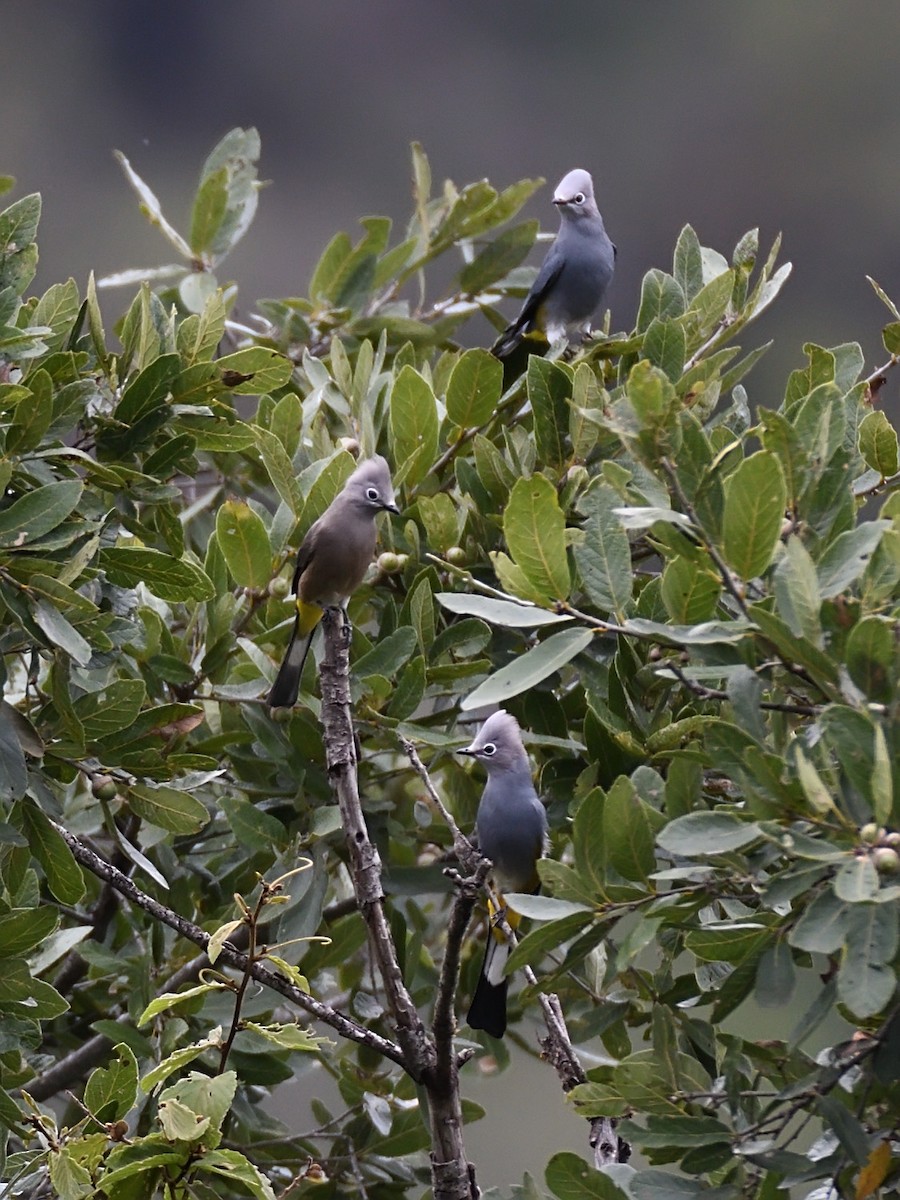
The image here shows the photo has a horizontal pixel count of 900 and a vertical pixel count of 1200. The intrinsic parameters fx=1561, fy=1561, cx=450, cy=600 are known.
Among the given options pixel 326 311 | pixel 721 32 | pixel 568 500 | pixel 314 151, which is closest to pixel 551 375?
pixel 568 500

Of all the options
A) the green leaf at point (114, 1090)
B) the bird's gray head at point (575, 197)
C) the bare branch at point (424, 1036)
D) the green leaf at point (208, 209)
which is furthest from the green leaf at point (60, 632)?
the bird's gray head at point (575, 197)

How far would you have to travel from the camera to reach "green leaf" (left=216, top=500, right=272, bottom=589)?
2.44m

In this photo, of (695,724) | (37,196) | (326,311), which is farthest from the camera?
(326,311)

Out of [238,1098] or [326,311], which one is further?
[326,311]

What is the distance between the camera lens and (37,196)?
2180 millimetres

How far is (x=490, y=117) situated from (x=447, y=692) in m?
14.1

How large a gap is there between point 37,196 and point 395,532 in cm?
81

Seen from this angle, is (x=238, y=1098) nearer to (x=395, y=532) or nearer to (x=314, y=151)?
(x=395, y=532)

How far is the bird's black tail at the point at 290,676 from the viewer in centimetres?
246

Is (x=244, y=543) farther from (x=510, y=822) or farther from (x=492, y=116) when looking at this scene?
(x=492, y=116)

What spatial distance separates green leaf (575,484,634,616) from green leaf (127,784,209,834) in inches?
28.0

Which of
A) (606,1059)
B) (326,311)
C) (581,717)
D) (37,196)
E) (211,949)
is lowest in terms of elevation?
(606,1059)

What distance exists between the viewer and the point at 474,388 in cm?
264

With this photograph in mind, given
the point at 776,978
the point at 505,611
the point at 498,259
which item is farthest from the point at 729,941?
the point at 498,259
